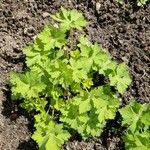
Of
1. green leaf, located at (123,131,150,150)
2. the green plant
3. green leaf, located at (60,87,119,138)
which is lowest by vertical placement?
green leaf, located at (123,131,150,150)

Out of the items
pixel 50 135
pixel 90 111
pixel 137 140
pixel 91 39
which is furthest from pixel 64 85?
pixel 137 140

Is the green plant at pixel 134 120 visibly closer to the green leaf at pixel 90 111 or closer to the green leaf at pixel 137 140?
the green leaf at pixel 137 140

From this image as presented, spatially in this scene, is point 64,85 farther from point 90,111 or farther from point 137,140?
point 137,140

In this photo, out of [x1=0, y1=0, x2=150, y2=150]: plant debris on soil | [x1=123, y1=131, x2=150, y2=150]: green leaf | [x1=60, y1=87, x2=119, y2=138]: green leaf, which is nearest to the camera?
[x1=123, y1=131, x2=150, y2=150]: green leaf

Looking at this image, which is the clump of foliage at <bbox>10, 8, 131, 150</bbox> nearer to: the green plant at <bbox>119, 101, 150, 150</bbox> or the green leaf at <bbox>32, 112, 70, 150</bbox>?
the green leaf at <bbox>32, 112, 70, 150</bbox>

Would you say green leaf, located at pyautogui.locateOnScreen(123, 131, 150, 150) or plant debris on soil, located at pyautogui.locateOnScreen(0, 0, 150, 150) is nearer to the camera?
green leaf, located at pyautogui.locateOnScreen(123, 131, 150, 150)

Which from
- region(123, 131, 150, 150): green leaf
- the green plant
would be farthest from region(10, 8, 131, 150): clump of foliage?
region(123, 131, 150, 150): green leaf
